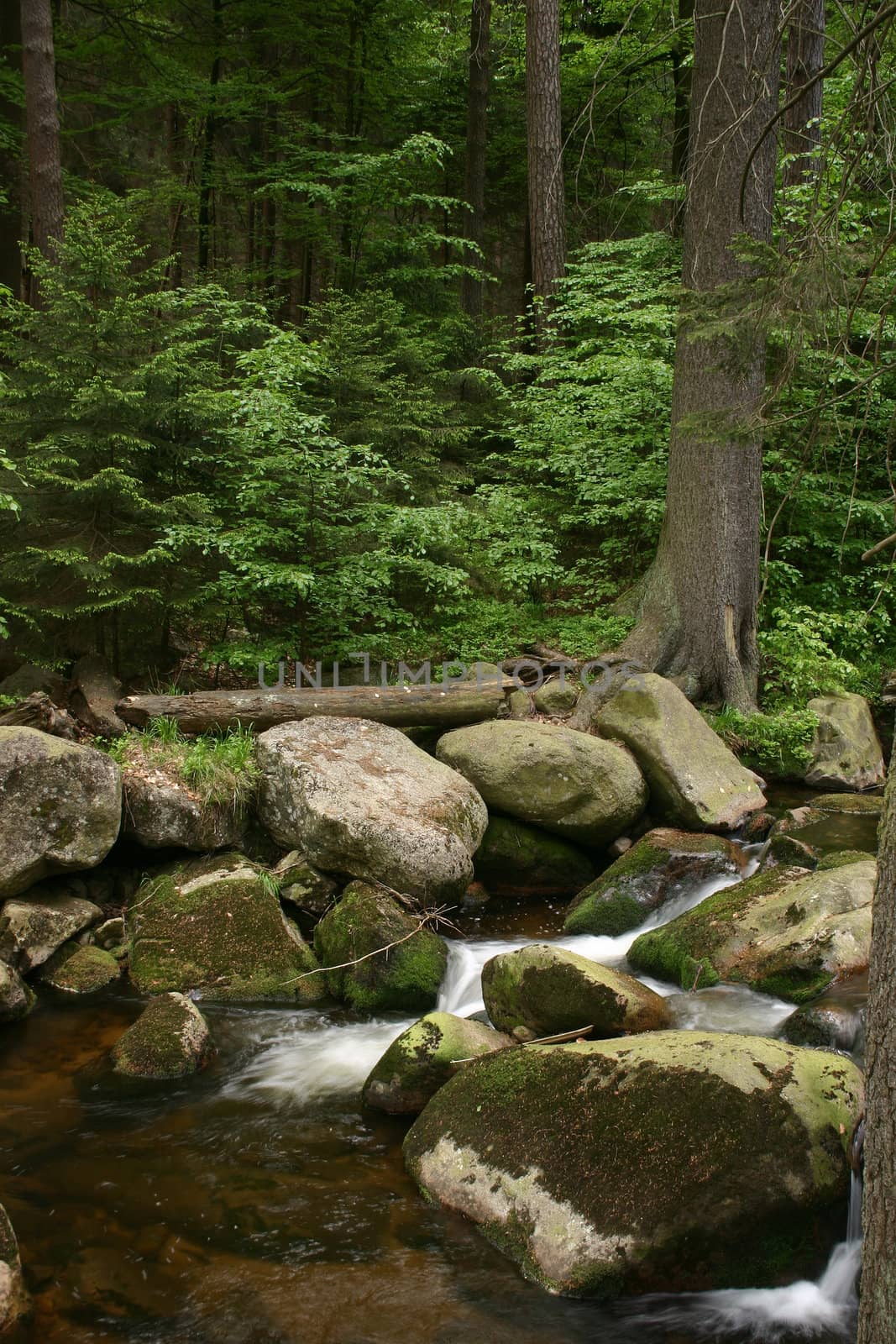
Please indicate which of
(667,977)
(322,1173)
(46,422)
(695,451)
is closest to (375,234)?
(695,451)

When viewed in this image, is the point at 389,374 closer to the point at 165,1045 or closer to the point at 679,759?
the point at 679,759

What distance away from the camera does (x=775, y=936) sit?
6164 mm

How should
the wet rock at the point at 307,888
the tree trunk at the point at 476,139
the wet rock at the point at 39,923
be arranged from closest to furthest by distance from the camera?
the wet rock at the point at 39,923 → the wet rock at the point at 307,888 → the tree trunk at the point at 476,139

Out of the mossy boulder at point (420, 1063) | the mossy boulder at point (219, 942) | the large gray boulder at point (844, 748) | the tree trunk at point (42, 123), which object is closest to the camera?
the mossy boulder at point (420, 1063)

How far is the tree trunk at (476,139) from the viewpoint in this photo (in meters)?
16.6

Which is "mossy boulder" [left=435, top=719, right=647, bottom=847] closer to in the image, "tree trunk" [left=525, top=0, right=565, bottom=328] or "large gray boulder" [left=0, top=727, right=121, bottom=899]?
"large gray boulder" [left=0, top=727, right=121, bottom=899]

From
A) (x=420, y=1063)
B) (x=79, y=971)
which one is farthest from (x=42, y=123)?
(x=420, y=1063)

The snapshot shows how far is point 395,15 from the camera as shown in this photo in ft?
55.7

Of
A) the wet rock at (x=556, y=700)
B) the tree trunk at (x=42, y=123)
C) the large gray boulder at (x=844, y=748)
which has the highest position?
the tree trunk at (x=42, y=123)

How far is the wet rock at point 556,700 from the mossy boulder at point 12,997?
5635mm

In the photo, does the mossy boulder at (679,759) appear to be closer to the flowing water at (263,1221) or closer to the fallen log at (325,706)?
the fallen log at (325,706)

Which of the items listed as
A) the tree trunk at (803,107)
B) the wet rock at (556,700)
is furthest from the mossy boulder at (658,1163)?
the tree trunk at (803,107)

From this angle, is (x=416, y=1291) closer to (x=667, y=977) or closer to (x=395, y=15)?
(x=667, y=977)

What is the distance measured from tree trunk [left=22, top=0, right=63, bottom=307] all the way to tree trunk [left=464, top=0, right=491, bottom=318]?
757 cm
